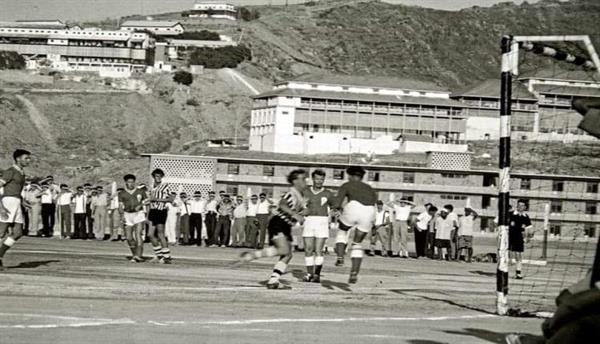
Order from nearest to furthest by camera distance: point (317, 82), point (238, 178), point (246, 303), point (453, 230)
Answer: point (246, 303) < point (453, 230) < point (238, 178) < point (317, 82)

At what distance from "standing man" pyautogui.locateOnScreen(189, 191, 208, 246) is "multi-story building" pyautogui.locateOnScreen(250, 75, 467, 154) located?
9781 cm

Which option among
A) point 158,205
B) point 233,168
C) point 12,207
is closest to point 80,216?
point 158,205

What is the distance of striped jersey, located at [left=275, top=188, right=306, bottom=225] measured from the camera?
18.3 meters

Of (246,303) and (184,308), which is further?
(246,303)

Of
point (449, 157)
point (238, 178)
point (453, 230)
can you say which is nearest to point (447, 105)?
point (449, 157)

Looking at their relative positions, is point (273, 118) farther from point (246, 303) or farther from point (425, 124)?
point (246, 303)

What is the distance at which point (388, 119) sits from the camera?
14725 centimetres

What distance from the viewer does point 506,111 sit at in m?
16.7

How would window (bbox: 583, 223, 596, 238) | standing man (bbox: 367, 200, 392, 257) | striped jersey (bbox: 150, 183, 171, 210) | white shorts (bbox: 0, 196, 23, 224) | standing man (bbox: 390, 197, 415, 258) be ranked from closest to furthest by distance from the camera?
white shorts (bbox: 0, 196, 23, 224) → striped jersey (bbox: 150, 183, 171, 210) → window (bbox: 583, 223, 596, 238) → standing man (bbox: 367, 200, 392, 257) → standing man (bbox: 390, 197, 415, 258)

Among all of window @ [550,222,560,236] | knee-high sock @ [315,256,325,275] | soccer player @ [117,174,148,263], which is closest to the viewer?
knee-high sock @ [315,256,325,275]

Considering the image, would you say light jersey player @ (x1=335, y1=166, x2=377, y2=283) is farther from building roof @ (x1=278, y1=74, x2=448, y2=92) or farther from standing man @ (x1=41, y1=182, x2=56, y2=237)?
building roof @ (x1=278, y1=74, x2=448, y2=92)

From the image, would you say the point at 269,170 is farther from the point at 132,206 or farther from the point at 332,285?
the point at 332,285

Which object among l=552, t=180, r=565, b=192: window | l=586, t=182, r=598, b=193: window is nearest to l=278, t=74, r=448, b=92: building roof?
l=552, t=180, r=565, b=192: window

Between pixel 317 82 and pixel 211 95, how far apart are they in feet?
171
